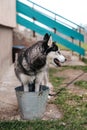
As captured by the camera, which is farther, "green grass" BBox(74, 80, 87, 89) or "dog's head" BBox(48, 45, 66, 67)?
"green grass" BBox(74, 80, 87, 89)

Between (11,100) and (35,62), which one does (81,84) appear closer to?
(11,100)

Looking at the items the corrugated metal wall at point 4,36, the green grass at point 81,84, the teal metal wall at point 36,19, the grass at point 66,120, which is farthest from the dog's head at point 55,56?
the teal metal wall at point 36,19

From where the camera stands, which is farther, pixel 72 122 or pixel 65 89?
pixel 65 89

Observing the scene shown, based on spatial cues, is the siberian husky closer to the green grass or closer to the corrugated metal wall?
the green grass

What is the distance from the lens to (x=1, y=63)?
36.3 ft

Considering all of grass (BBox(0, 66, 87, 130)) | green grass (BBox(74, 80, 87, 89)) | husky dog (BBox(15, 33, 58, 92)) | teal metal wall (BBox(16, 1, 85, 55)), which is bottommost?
grass (BBox(0, 66, 87, 130))

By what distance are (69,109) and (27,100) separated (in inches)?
43.1

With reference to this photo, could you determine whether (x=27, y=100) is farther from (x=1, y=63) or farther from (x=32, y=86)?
(x=1, y=63)

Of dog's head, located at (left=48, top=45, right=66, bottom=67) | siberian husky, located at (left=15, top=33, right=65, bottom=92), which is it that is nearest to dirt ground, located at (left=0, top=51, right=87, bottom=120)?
siberian husky, located at (left=15, top=33, right=65, bottom=92)

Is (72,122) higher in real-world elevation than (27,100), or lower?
lower

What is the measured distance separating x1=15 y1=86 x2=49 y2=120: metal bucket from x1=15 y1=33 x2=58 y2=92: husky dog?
0.19m

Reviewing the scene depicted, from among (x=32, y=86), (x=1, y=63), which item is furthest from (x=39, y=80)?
(x=1, y=63)

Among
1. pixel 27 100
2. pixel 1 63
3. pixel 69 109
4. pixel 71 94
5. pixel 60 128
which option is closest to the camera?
pixel 60 128

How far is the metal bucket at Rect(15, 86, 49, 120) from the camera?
18.9ft
